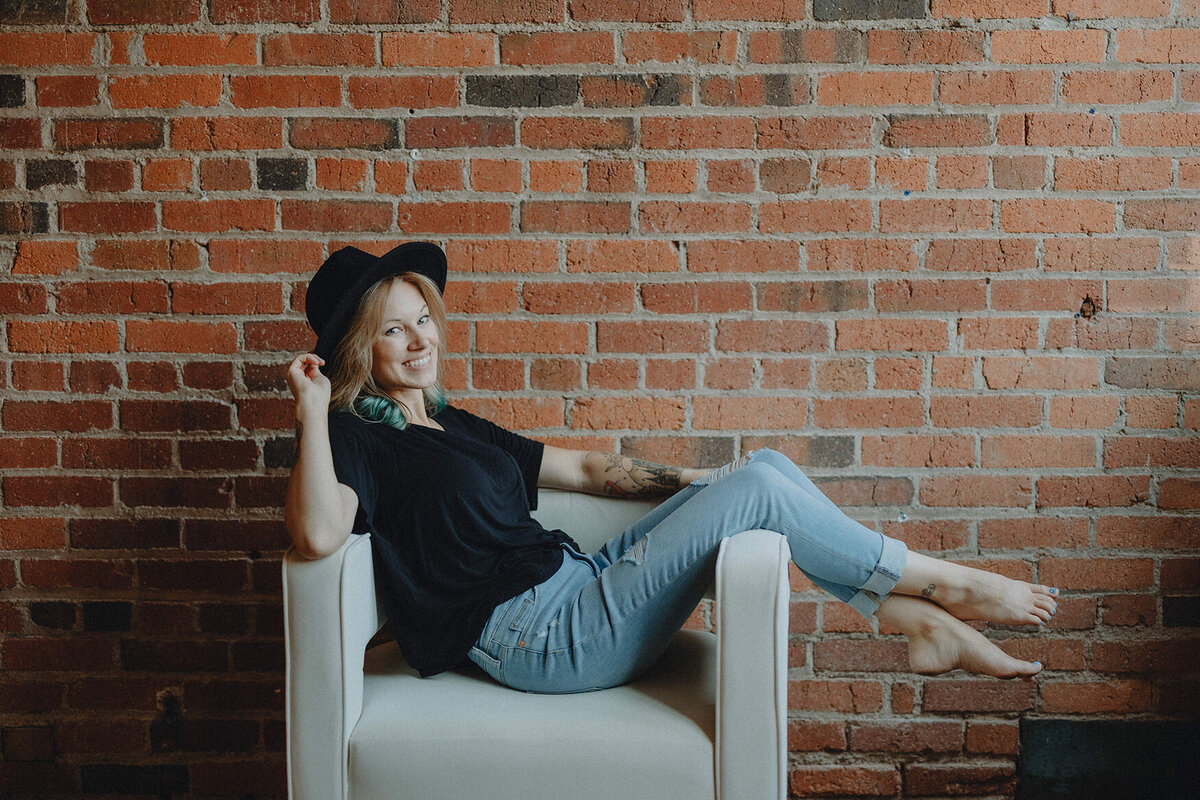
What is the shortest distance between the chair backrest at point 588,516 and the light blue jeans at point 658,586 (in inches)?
12.5

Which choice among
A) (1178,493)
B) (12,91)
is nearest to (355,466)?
(12,91)

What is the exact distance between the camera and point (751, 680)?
129 cm

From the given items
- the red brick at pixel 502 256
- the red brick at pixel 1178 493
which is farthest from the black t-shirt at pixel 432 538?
the red brick at pixel 1178 493

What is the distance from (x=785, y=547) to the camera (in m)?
1.35

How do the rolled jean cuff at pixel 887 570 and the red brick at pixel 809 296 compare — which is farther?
the red brick at pixel 809 296

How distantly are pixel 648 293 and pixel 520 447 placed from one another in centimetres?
50

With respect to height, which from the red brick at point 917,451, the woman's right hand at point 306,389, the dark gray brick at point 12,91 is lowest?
the red brick at point 917,451

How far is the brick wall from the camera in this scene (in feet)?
6.40

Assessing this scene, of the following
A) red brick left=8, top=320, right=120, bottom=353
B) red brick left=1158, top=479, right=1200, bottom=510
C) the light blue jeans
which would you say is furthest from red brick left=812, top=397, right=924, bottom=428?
red brick left=8, top=320, right=120, bottom=353

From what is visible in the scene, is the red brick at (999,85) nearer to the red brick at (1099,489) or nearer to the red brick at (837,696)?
the red brick at (1099,489)

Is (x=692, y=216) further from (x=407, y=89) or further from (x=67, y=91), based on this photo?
(x=67, y=91)

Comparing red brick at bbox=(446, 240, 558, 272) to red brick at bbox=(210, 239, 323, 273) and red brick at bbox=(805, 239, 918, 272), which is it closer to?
red brick at bbox=(210, 239, 323, 273)

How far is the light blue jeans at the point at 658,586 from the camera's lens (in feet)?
4.64

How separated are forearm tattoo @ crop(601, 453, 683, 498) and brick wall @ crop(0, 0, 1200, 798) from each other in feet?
0.59
